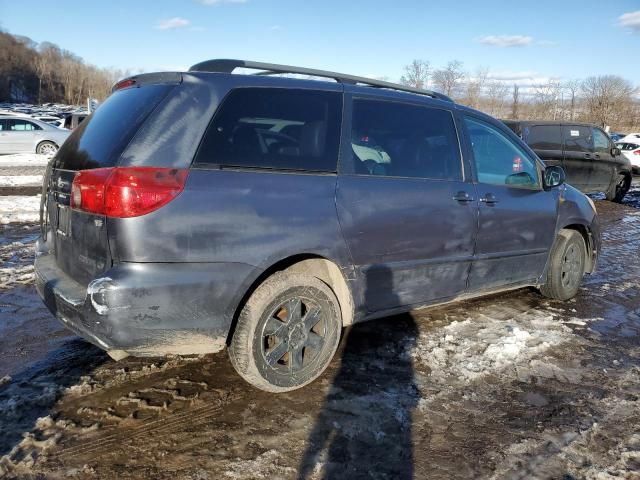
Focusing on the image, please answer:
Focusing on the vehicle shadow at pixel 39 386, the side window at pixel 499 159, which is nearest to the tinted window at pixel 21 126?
the vehicle shadow at pixel 39 386

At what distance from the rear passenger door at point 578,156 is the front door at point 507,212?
7.88 metres

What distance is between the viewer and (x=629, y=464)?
8.70 feet

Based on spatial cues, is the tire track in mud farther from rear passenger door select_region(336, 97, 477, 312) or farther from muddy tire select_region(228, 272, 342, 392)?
rear passenger door select_region(336, 97, 477, 312)

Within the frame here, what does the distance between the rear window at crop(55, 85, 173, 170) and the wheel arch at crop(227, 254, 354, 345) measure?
101 cm

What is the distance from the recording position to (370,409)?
3049 mm

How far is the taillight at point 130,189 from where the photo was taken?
2562 millimetres

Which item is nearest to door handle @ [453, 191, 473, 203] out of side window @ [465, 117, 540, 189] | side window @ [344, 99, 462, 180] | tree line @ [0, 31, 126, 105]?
side window @ [344, 99, 462, 180]

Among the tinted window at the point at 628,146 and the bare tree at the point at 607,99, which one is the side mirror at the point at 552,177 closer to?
the tinted window at the point at 628,146

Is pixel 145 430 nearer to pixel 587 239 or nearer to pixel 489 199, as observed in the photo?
pixel 489 199

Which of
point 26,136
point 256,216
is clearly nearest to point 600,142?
point 256,216

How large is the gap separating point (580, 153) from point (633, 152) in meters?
10.2

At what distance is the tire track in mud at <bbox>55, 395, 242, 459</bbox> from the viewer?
2.57 meters

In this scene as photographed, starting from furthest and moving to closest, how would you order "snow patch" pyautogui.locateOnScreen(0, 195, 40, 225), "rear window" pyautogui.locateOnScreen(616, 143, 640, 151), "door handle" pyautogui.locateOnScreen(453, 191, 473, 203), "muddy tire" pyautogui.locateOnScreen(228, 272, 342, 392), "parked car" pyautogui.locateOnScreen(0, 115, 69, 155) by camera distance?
"rear window" pyautogui.locateOnScreen(616, 143, 640, 151) → "parked car" pyautogui.locateOnScreen(0, 115, 69, 155) → "snow patch" pyautogui.locateOnScreen(0, 195, 40, 225) → "door handle" pyautogui.locateOnScreen(453, 191, 473, 203) → "muddy tire" pyautogui.locateOnScreen(228, 272, 342, 392)

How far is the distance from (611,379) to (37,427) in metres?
3.58
